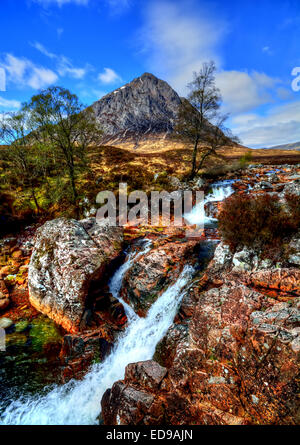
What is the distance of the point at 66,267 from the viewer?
941 cm

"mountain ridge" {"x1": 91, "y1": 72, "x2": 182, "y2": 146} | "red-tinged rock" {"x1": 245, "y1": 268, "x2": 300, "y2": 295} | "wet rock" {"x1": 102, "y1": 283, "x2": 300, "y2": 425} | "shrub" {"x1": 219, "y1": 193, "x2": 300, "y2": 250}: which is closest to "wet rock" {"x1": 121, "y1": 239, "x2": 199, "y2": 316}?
"shrub" {"x1": 219, "y1": 193, "x2": 300, "y2": 250}

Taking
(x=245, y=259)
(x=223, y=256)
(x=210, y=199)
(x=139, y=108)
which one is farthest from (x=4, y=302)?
(x=139, y=108)

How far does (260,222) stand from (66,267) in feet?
29.7

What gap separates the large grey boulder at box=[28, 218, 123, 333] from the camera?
8.70m

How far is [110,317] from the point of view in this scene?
28.2 ft

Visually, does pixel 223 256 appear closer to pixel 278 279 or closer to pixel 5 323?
pixel 278 279

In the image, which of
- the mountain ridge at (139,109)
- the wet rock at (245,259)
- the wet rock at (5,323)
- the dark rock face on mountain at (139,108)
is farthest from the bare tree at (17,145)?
the dark rock face on mountain at (139,108)

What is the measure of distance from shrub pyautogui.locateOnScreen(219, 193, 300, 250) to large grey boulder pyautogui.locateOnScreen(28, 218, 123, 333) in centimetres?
638

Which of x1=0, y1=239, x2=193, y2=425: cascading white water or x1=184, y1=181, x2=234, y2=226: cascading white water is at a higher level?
x1=184, y1=181, x2=234, y2=226: cascading white water

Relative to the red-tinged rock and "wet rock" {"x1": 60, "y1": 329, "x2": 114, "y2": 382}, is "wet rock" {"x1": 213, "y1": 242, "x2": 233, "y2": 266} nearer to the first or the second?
the red-tinged rock

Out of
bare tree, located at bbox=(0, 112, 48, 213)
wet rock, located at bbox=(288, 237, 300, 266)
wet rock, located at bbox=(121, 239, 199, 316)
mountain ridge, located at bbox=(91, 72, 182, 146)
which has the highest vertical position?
mountain ridge, located at bbox=(91, 72, 182, 146)

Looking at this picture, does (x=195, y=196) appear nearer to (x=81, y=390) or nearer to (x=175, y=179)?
(x=175, y=179)

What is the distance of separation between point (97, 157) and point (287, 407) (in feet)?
115

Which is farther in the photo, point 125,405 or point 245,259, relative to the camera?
point 245,259
